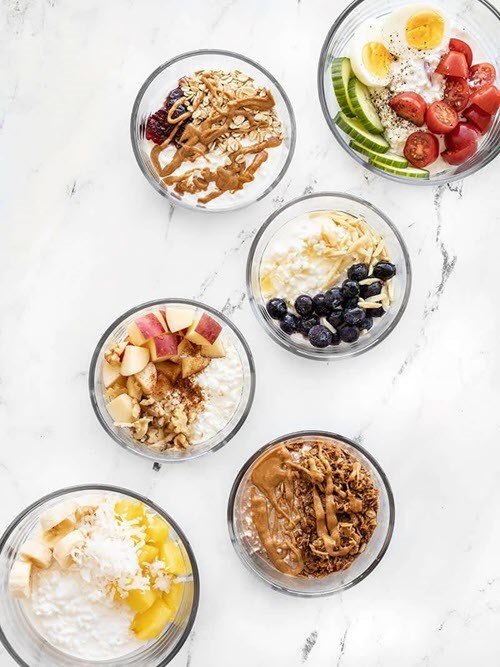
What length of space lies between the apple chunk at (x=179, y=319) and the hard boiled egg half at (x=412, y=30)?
40.9 inches

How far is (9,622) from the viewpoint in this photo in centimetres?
235

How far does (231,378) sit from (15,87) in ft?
3.76

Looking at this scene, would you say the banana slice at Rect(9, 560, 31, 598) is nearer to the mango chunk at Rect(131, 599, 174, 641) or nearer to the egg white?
the mango chunk at Rect(131, 599, 174, 641)

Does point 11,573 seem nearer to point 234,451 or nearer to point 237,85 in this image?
point 234,451

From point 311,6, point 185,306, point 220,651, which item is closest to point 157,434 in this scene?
point 185,306

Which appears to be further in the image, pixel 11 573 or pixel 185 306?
pixel 185 306


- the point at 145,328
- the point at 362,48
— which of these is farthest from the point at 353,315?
the point at 362,48

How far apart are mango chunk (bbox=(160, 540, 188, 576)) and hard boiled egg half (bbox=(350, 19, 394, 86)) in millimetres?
1518

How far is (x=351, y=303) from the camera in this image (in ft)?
7.90

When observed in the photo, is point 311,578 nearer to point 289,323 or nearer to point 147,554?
point 147,554

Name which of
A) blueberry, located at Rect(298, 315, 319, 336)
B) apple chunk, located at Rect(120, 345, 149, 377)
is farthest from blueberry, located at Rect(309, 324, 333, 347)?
apple chunk, located at Rect(120, 345, 149, 377)

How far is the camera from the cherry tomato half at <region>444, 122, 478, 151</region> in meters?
2.50

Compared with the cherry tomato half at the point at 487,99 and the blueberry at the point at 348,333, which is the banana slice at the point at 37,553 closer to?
the blueberry at the point at 348,333

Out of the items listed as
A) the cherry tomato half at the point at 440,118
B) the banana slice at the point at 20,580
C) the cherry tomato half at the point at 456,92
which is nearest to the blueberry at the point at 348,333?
the cherry tomato half at the point at 440,118
